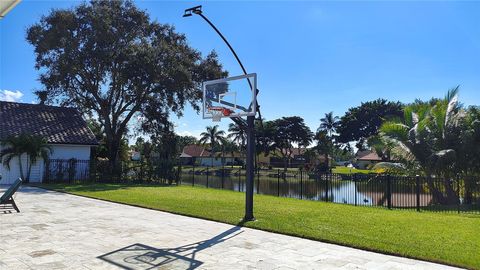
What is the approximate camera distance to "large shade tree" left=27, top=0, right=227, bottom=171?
85.1 feet

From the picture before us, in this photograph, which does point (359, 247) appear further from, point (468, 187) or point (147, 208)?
point (468, 187)

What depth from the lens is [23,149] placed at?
2134cm

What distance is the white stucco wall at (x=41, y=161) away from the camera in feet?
71.5

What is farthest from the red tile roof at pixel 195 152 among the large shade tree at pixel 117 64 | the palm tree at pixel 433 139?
the palm tree at pixel 433 139

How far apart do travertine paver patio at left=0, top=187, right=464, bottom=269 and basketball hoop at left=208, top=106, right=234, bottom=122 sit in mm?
2892

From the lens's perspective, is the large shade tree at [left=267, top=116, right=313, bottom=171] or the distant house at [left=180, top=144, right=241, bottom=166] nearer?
the large shade tree at [left=267, top=116, right=313, bottom=171]

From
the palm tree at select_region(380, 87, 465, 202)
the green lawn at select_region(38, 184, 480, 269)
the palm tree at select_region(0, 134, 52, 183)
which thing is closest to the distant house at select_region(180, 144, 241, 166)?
the palm tree at select_region(0, 134, 52, 183)

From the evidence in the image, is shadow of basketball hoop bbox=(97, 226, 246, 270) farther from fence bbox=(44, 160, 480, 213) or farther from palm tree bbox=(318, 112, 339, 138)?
palm tree bbox=(318, 112, 339, 138)

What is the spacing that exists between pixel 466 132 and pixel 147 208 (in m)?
13.6

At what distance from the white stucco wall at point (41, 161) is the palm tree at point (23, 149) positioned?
291mm

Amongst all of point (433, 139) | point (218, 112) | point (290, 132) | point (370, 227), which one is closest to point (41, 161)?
A: point (218, 112)

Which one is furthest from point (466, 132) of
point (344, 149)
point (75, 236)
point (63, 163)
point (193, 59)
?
point (344, 149)

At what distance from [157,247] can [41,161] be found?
61.5ft

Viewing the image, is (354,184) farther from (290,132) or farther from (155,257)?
(290,132)
